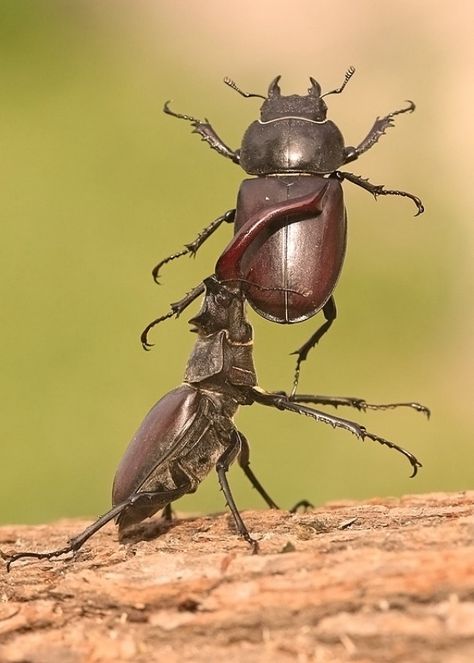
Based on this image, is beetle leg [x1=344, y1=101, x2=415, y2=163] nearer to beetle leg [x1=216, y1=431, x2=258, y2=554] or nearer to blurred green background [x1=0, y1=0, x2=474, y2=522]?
beetle leg [x1=216, y1=431, x2=258, y2=554]

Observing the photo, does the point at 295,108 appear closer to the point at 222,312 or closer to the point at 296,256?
the point at 296,256

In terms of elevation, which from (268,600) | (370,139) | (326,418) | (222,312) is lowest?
(268,600)

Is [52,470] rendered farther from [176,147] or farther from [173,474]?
[176,147]

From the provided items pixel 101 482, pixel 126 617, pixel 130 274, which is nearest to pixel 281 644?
pixel 126 617

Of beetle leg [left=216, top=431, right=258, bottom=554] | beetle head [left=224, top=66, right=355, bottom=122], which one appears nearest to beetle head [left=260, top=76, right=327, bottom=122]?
beetle head [left=224, top=66, right=355, bottom=122]

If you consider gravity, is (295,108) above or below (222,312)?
above

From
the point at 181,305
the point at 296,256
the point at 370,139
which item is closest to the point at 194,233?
the point at 370,139

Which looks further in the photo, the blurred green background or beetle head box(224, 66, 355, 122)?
the blurred green background
